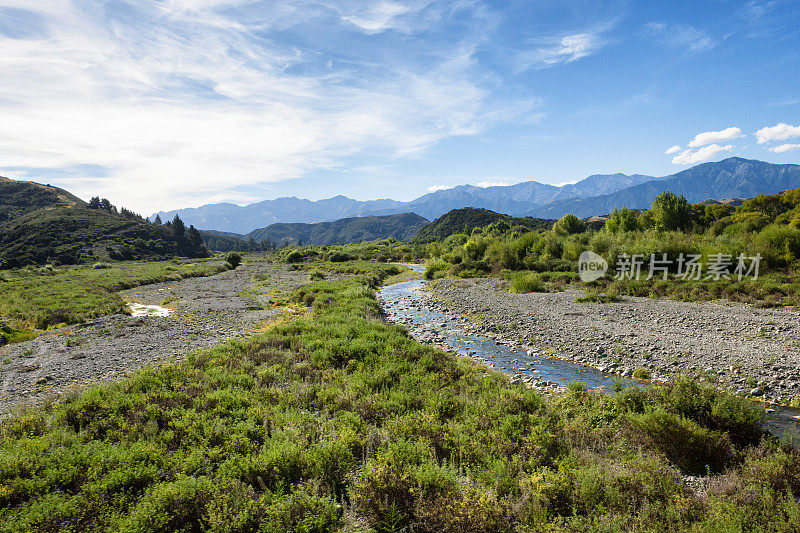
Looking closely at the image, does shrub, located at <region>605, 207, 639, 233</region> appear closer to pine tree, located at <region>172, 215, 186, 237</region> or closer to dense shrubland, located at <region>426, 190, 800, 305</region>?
dense shrubland, located at <region>426, 190, 800, 305</region>

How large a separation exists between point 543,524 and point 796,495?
417cm

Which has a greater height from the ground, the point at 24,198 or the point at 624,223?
the point at 24,198

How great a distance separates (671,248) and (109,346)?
4001cm

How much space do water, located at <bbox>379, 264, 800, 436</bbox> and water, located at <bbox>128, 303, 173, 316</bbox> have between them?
17490 mm

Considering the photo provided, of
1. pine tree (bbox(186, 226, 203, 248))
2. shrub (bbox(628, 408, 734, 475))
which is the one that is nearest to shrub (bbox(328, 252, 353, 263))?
Answer: pine tree (bbox(186, 226, 203, 248))

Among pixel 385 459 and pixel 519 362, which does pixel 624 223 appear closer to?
pixel 519 362

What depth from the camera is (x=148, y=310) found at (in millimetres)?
27031

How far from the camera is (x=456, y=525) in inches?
191

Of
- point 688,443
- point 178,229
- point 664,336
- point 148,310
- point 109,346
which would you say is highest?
point 178,229

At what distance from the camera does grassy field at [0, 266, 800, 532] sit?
4965 millimetres

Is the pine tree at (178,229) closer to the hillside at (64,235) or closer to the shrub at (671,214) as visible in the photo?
the hillside at (64,235)

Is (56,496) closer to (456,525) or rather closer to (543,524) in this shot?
(456,525)

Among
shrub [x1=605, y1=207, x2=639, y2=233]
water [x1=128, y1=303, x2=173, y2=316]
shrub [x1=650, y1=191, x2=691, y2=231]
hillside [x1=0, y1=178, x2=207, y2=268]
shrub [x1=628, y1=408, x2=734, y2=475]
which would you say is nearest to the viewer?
shrub [x1=628, y1=408, x2=734, y2=475]

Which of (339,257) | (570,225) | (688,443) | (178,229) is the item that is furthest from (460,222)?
(688,443)
